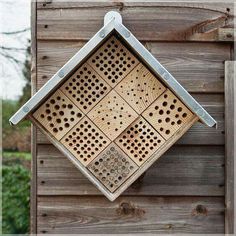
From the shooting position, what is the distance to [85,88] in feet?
3.46

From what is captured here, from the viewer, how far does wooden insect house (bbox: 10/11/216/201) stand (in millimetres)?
1034

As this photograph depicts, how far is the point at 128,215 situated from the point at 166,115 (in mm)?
378

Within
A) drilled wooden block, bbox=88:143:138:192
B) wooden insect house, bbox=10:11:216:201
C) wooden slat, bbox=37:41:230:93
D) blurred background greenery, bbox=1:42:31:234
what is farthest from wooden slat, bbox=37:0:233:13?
blurred background greenery, bbox=1:42:31:234

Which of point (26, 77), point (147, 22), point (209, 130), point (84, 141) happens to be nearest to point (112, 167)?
point (84, 141)

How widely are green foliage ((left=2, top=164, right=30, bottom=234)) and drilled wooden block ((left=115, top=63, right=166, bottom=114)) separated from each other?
7.81ft

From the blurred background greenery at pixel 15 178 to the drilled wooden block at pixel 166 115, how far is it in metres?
2.11

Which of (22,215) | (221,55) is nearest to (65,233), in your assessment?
(221,55)

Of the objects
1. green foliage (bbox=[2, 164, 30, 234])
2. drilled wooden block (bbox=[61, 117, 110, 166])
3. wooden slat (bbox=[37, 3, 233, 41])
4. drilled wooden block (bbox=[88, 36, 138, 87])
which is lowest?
green foliage (bbox=[2, 164, 30, 234])

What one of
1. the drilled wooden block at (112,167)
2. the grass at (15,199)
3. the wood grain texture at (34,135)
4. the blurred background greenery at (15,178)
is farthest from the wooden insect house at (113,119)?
the grass at (15,199)

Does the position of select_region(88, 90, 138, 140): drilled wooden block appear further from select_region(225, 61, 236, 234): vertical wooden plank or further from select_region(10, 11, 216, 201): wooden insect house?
select_region(225, 61, 236, 234): vertical wooden plank

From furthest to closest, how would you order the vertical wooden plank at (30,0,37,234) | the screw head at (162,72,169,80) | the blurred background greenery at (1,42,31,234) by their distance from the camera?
1. the blurred background greenery at (1,42,31,234)
2. the vertical wooden plank at (30,0,37,234)
3. the screw head at (162,72,169,80)

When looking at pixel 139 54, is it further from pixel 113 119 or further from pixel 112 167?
pixel 112 167

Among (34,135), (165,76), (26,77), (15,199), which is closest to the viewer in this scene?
(165,76)

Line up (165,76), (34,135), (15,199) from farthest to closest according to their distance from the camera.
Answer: (15,199) → (34,135) → (165,76)
